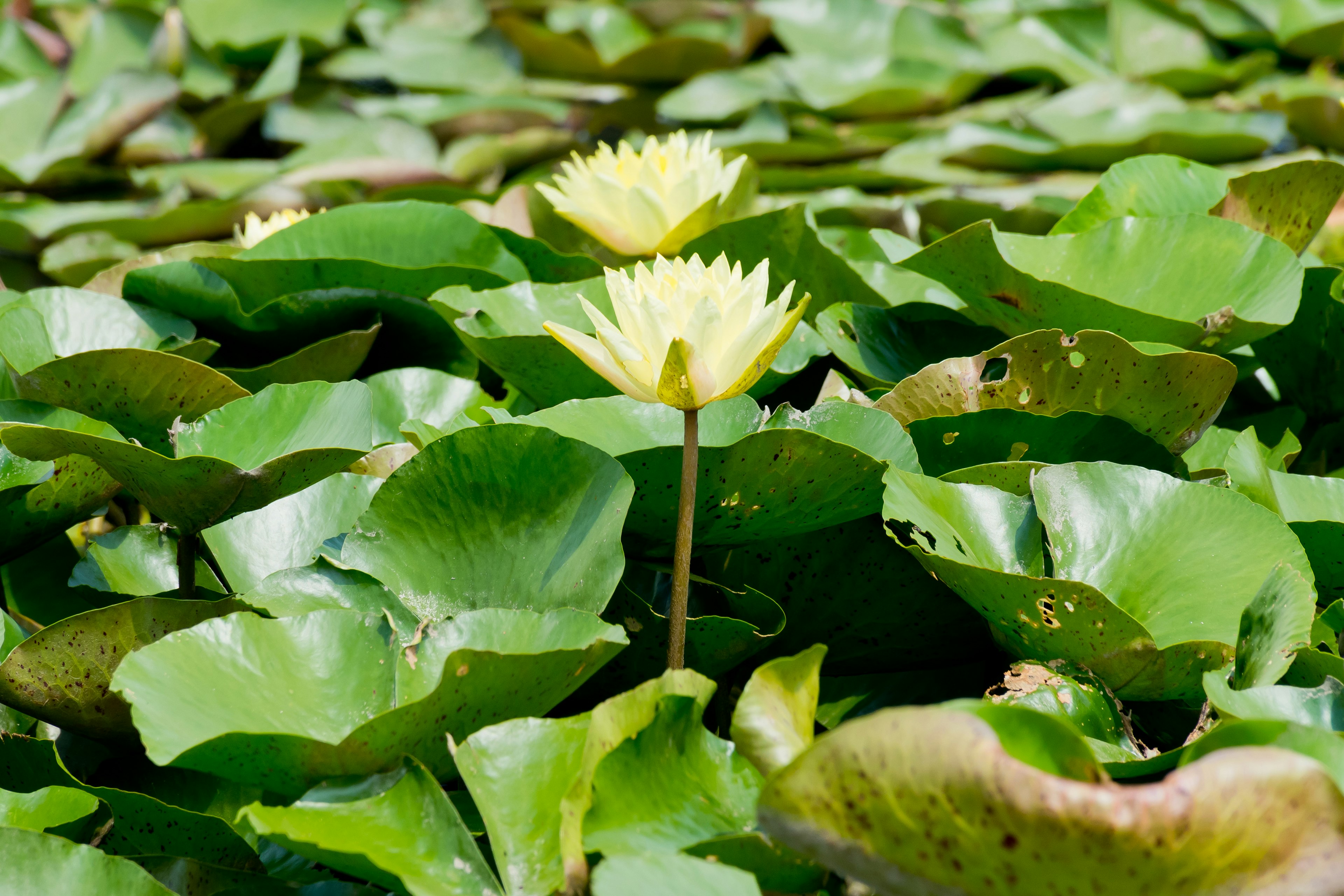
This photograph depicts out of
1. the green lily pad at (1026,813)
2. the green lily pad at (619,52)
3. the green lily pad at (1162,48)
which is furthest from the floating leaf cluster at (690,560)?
the green lily pad at (1162,48)

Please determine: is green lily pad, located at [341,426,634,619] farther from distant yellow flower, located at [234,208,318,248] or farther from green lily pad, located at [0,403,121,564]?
distant yellow flower, located at [234,208,318,248]

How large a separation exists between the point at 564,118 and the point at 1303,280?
1.77 metres

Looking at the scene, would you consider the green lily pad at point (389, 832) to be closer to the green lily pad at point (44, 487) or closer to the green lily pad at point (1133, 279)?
the green lily pad at point (44, 487)

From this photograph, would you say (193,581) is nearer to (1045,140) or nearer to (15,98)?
(1045,140)

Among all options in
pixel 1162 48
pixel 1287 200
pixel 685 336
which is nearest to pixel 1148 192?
pixel 1287 200

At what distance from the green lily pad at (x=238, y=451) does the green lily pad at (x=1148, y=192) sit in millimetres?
672

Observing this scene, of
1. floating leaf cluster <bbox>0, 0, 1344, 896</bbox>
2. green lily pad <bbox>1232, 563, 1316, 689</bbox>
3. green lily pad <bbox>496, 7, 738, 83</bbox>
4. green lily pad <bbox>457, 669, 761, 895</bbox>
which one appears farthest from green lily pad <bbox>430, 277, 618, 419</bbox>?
green lily pad <bbox>496, 7, 738, 83</bbox>

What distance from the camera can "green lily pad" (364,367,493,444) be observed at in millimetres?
898

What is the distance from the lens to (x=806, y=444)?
1.99 ft

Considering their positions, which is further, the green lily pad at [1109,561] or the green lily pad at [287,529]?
the green lily pad at [287,529]

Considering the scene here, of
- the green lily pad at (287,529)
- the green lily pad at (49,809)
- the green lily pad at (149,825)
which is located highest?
the green lily pad at (287,529)

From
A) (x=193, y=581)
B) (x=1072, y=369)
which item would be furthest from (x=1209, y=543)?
(x=193, y=581)

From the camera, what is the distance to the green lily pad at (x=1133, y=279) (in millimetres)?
795

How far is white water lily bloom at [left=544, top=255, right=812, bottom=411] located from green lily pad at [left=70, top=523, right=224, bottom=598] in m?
0.35
